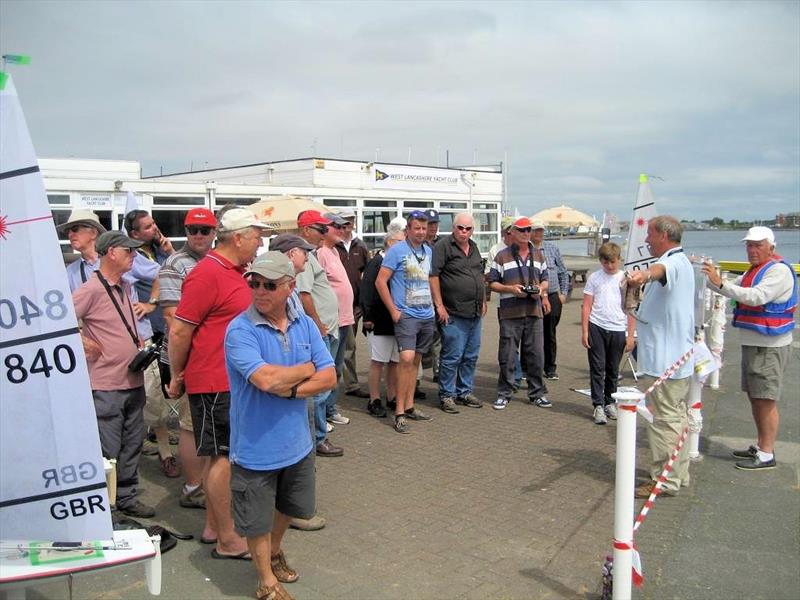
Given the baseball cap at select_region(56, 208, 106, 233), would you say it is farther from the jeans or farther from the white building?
the white building

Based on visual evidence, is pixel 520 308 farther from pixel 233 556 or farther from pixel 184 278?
pixel 233 556

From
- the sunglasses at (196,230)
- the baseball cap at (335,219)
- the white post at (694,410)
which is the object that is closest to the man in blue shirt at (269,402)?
the sunglasses at (196,230)

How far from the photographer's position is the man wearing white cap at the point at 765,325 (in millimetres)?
5973

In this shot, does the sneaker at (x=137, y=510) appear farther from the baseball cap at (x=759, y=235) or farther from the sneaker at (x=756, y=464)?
the baseball cap at (x=759, y=235)

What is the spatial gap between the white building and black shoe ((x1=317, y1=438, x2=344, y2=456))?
7381mm

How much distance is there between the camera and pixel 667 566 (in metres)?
4.30

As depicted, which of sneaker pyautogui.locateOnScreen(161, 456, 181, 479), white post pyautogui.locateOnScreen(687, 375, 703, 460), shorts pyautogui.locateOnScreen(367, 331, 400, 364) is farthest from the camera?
shorts pyautogui.locateOnScreen(367, 331, 400, 364)

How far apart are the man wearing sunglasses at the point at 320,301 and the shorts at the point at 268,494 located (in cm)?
201

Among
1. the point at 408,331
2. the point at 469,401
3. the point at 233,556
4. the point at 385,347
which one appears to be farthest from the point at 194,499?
the point at 469,401

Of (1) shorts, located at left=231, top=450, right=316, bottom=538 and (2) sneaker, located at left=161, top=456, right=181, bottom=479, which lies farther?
(2) sneaker, located at left=161, top=456, right=181, bottom=479

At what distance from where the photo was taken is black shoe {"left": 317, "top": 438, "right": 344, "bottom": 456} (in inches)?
247

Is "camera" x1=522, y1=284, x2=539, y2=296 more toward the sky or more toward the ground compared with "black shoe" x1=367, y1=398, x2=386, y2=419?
more toward the sky

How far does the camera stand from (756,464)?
6.09 metres

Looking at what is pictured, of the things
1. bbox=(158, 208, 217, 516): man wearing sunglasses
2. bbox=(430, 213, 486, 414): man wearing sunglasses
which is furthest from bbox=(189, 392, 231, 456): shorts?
bbox=(430, 213, 486, 414): man wearing sunglasses
